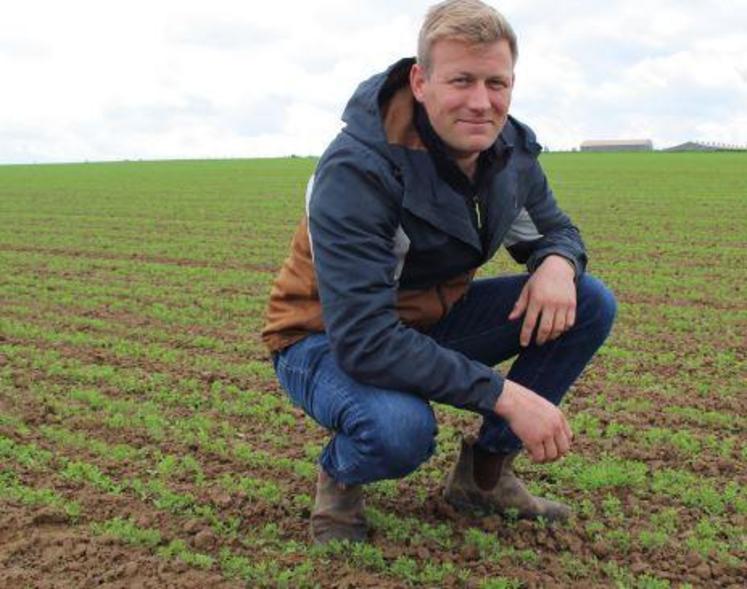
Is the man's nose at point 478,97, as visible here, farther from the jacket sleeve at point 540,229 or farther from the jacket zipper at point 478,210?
the jacket sleeve at point 540,229

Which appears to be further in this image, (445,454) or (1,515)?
(445,454)

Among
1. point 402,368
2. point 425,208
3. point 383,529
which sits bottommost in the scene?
point 383,529

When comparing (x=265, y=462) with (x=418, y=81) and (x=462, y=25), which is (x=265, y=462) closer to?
(x=418, y=81)

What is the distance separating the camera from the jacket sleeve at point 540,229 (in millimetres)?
3902

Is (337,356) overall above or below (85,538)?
above

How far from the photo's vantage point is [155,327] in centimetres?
808

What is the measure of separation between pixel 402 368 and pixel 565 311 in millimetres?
827

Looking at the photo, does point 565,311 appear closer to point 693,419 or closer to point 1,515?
point 693,419

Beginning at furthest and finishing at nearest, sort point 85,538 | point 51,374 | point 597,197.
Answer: point 597,197 → point 51,374 → point 85,538

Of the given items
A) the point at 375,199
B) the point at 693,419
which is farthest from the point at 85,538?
the point at 693,419

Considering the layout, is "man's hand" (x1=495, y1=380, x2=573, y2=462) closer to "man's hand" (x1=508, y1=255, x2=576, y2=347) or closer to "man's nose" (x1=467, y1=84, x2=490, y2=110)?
"man's hand" (x1=508, y1=255, x2=576, y2=347)

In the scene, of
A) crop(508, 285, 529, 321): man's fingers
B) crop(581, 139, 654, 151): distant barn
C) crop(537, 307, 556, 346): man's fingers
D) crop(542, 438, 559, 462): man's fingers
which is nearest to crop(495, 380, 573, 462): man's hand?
crop(542, 438, 559, 462): man's fingers

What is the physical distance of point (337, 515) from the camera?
3.72 m

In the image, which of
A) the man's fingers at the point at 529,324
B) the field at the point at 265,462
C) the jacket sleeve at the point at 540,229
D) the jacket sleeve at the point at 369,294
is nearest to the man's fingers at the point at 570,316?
the man's fingers at the point at 529,324
